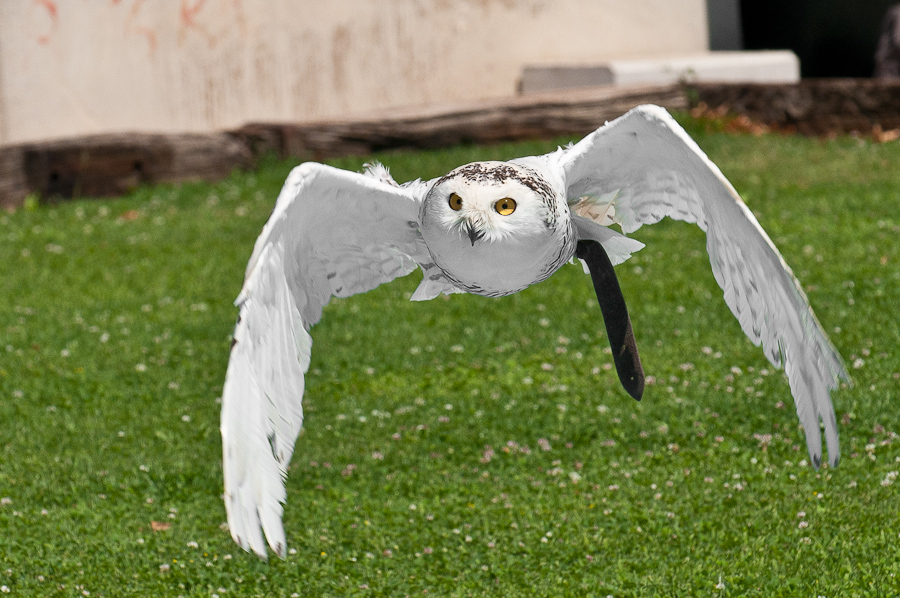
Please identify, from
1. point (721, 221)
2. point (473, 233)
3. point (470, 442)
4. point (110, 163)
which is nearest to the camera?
point (473, 233)

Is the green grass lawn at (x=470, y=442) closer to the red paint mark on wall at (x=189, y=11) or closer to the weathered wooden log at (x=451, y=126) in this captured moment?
the weathered wooden log at (x=451, y=126)

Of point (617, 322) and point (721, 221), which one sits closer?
point (721, 221)

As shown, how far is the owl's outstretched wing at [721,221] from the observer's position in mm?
2369

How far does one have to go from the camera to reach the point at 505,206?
2297 millimetres

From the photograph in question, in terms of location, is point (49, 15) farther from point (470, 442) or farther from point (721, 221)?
point (721, 221)

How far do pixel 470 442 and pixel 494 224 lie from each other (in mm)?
2693

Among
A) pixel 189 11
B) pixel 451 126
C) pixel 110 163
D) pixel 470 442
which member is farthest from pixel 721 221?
pixel 189 11

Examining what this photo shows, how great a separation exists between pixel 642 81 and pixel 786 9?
4.19m

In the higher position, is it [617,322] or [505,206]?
[505,206]

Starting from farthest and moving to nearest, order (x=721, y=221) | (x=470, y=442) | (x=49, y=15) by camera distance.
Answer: (x=49, y=15) < (x=470, y=442) < (x=721, y=221)

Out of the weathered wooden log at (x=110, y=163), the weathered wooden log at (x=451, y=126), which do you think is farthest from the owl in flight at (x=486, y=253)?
the weathered wooden log at (x=110, y=163)

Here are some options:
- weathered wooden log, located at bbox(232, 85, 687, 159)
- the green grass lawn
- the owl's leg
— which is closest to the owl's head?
the owl's leg

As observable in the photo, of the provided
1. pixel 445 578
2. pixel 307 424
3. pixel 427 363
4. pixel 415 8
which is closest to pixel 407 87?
pixel 415 8

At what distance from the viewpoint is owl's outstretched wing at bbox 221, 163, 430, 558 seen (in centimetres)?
215
